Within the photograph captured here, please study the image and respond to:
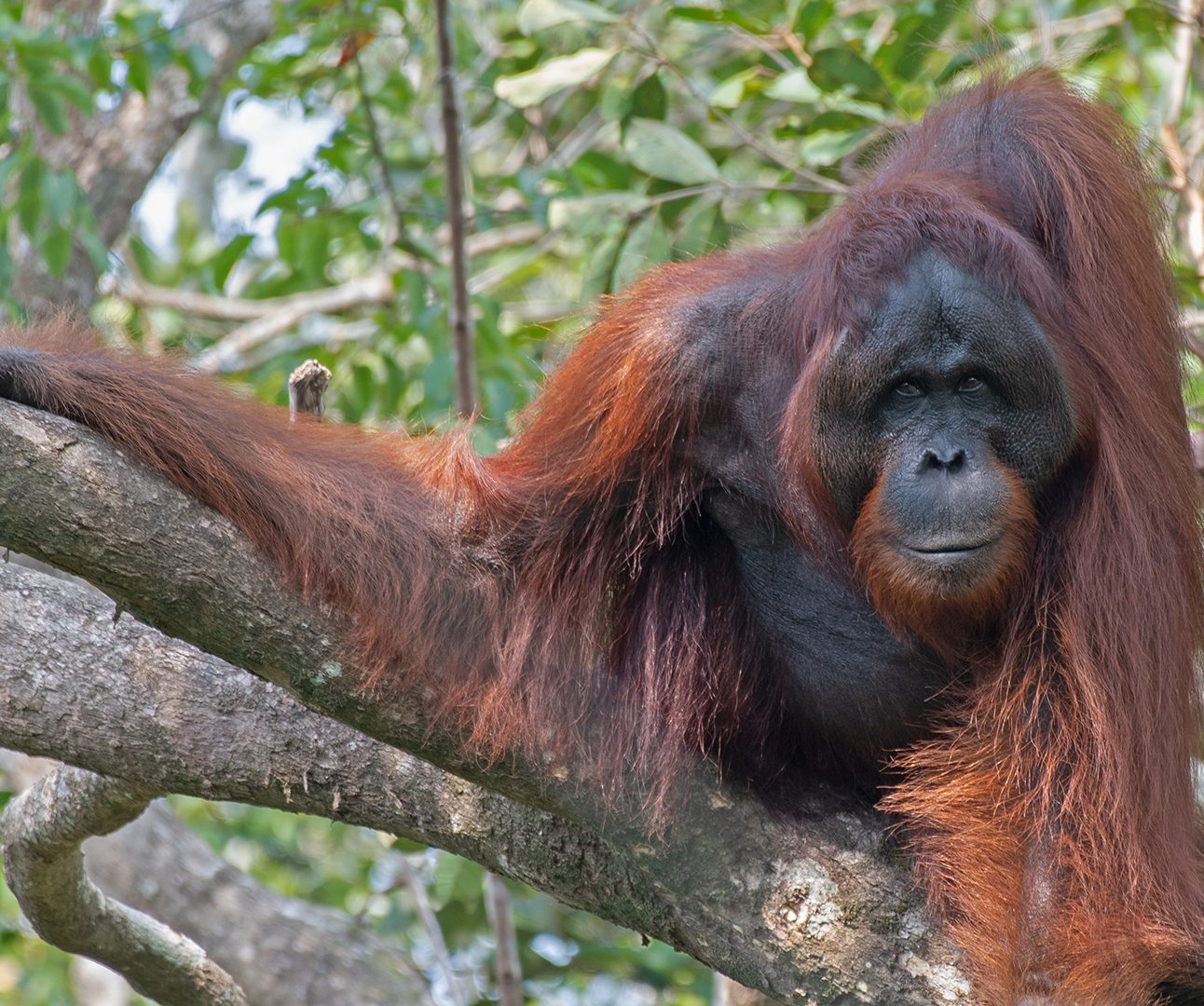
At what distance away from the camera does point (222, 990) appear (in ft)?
11.0

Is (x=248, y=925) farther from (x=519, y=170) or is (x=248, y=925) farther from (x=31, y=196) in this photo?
(x=519, y=170)

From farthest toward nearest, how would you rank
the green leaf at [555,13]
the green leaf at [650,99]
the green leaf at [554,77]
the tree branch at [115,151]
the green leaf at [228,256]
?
the tree branch at [115,151] → the green leaf at [228,256] → the green leaf at [650,99] → the green leaf at [554,77] → the green leaf at [555,13]

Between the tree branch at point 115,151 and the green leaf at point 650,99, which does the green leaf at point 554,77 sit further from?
the tree branch at point 115,151

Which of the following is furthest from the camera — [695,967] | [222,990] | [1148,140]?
[695,967]

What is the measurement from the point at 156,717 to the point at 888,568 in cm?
140

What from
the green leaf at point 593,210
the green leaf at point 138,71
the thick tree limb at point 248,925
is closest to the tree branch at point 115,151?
the green leaf at point 138,71

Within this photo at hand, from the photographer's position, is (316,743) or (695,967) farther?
(695,967)

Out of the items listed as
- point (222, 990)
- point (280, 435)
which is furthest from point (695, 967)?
point (280, 435)

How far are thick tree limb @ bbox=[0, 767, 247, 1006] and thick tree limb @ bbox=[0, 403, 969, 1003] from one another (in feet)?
1.08

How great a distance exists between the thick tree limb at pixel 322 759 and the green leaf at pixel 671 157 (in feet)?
7.48

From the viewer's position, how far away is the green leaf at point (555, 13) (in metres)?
4.20

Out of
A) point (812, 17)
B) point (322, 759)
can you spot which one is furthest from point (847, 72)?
point (322, 759)

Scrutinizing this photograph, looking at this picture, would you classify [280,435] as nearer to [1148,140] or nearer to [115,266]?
[1148,140]

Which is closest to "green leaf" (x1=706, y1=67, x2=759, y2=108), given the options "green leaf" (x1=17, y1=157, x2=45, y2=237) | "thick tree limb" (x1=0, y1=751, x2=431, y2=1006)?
"green leaf" (x1=17, y1=157, x2=45, y2=237)
